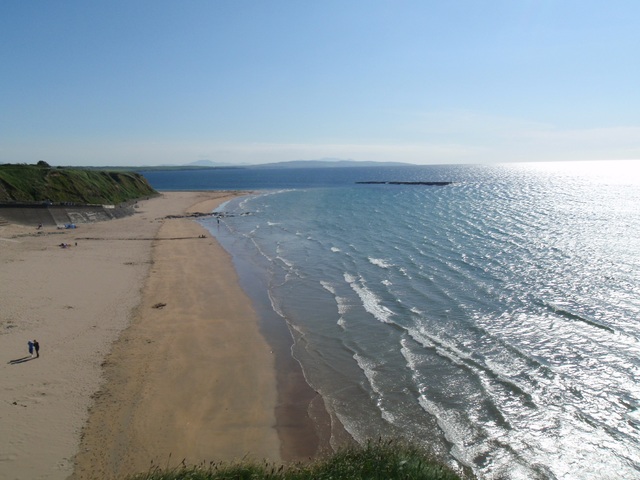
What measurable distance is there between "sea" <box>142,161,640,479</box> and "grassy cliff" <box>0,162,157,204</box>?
31405mm

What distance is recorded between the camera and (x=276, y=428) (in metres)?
13.9

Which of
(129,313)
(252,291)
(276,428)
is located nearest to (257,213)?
(252,291)

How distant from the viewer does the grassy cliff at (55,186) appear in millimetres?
56503

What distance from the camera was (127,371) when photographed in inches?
667

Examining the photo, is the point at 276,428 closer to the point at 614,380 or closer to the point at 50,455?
the point at 50,455

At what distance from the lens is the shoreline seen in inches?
489

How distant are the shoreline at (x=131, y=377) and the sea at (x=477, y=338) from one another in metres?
2.18

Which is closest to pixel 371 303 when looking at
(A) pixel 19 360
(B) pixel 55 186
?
(A) pixel 19 360

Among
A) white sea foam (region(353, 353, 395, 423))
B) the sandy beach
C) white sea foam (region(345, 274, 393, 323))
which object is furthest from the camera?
white sea foam (region(345, 274, 393, 323))

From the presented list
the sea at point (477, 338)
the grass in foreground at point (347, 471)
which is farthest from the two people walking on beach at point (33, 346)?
the grass in foreground at point (347, 471)

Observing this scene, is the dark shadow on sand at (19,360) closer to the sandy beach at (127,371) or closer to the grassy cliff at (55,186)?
the sandy beach at (127,371)

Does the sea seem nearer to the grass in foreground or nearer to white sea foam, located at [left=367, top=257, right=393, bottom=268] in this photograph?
white sea foam, located at [left=367, top=257, right=393, bottom=268]

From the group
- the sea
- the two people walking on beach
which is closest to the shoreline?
the two people walking on beach

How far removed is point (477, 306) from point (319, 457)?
47.6 ft
